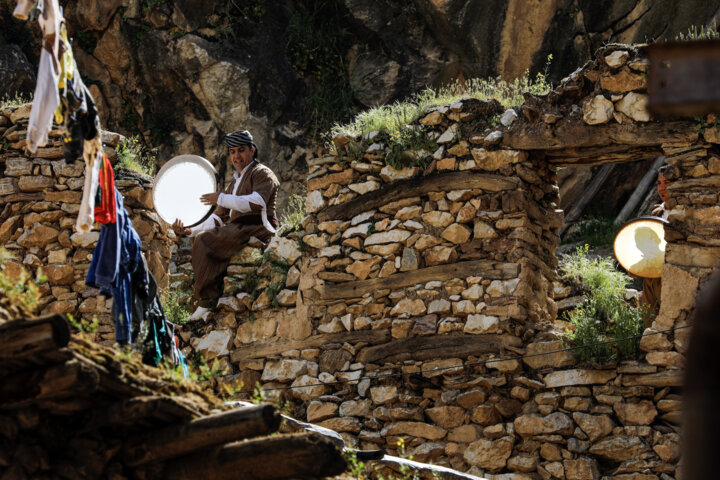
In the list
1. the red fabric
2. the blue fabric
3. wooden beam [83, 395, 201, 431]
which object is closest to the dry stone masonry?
the blue fabric

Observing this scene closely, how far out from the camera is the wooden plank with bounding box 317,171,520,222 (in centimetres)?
852

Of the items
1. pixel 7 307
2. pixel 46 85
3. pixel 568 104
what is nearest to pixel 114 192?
pixel 46 85

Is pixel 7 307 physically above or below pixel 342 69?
below

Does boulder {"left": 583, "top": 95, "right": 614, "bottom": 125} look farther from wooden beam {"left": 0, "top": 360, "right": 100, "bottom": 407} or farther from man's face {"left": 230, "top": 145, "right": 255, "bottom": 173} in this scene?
wooden beam {"left": 0, "top": 360, "right": 100, "bottom": 407}

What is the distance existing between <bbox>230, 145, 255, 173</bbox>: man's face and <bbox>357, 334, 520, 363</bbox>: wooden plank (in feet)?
8.80

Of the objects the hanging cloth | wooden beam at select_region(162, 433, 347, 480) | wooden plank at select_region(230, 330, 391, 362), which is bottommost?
wooden beam at select_region(162, 433, 347, 480)

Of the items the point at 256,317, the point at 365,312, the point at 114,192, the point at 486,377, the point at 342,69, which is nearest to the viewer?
the point at 114,192

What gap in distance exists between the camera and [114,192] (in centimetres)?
585

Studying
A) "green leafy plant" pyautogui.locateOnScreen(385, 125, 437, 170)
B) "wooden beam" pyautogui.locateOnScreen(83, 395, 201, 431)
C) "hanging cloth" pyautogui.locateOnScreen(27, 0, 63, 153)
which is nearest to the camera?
"wooden beam" pyautogui.locateOnScreen(83, 395, 201, 431)

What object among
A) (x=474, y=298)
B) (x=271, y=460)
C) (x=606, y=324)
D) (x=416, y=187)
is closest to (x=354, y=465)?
(x=271, y=460)

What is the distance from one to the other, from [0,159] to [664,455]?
7470 millimetres

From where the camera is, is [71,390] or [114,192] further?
[114,192]

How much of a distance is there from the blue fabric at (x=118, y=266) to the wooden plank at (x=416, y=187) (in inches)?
138

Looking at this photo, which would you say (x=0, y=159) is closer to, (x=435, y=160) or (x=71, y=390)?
(x=435, y=160)
